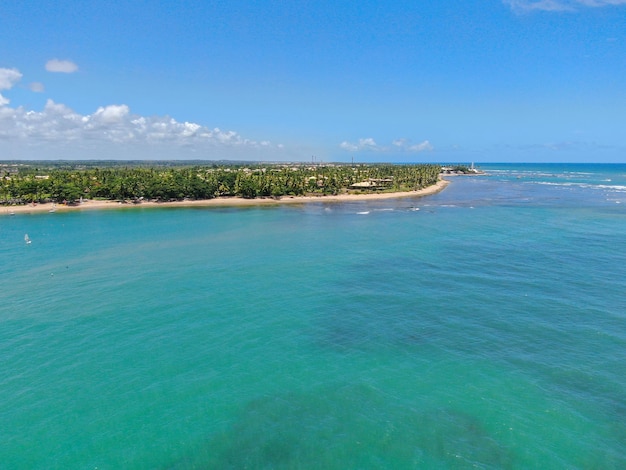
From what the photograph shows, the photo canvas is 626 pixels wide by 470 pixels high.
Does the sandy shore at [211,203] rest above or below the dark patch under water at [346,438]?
above

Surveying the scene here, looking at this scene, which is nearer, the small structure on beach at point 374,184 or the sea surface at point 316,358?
the sea surface at point 316,358

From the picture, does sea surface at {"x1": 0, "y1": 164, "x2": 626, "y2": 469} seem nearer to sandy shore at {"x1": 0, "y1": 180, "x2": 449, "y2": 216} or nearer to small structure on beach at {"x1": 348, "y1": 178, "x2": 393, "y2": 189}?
sandy shore at {"x1": 0, "y1": 180, "x2": 449, "y2": 216}

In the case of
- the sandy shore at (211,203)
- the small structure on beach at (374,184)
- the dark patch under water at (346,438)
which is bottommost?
the dark patch under water at (346,438)

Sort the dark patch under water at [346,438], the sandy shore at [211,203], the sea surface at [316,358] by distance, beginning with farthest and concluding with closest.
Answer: the sandy shore at [211,203] → the sea surface at [316,358] → the dark patch under water at [346,438]

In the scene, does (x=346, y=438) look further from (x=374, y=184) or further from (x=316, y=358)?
(x=374, y=184)

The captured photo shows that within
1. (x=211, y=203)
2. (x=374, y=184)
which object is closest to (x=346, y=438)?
(x=211, y=203)

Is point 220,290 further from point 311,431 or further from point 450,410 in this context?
point 450,410

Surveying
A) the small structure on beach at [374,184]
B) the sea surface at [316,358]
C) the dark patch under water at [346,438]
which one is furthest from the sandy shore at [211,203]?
the dark patch under water at [346,438]

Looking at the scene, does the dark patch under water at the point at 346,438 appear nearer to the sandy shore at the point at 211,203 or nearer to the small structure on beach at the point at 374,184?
the sandy shore at the point at 211,203

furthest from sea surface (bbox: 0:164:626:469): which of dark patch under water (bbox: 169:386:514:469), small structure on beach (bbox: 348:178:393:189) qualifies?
small structure on beach (bbox: 348:178:393:189)
